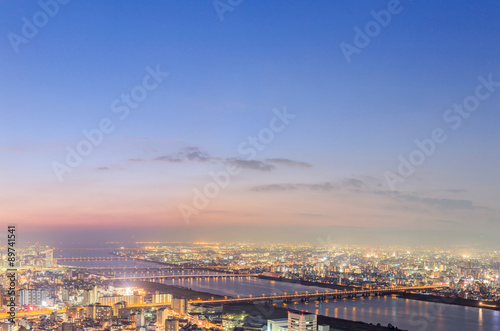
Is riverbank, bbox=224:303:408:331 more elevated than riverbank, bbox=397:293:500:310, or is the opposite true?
riverbank, bbox=224:303:408:331

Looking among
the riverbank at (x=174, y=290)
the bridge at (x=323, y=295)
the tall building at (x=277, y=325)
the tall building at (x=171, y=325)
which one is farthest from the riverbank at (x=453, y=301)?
the tall building at (x=171, y=325)

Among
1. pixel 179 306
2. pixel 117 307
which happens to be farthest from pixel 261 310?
pixel 117 307

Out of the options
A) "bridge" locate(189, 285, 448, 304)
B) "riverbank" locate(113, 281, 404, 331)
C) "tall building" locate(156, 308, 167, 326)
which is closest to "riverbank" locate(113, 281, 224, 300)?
"riverbank" locate(113, 281, 404, 331)

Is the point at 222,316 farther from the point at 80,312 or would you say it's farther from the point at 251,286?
the point at 251,286

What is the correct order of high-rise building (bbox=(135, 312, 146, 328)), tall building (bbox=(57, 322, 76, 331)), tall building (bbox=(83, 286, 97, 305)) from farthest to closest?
tall building (bbox=(83, 286, 97, 305)) → high-rise building (bbox=(135, 312, 146, 328)) → tall building (bbox=(57, 322, 76, 331))

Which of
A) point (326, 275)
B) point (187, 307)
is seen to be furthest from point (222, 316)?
point (326, 275)

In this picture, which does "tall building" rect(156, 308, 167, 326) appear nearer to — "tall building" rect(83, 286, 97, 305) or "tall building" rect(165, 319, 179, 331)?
"tall building" rect(165, 319, 179, 331)

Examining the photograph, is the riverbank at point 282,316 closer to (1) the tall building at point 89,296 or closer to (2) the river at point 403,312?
(2) the river at point 403,312

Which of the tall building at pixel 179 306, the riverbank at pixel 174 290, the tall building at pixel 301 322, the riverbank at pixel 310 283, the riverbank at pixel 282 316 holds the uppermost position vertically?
the tall building at pixel 301 322

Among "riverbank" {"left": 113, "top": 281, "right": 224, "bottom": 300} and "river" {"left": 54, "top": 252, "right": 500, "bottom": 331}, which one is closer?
"river" {"left": 54, "top": 252, "right": 500, "bottom": 331}
